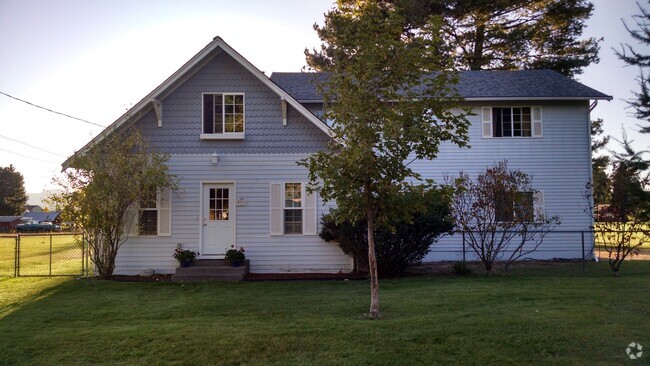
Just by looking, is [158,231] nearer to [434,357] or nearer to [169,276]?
[169,276]

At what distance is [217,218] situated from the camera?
13648 mm

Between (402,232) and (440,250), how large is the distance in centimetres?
545

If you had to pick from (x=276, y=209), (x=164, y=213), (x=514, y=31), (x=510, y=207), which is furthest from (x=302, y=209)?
(x=514, y=31)

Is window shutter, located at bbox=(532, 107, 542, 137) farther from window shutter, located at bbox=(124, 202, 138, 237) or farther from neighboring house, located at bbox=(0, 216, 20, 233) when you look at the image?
neighboring house, located at bbox=(0, 216, 20, 233)

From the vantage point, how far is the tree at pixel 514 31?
85.4 ft

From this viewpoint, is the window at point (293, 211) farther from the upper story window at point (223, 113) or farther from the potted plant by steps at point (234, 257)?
the upper story window at point (223, 113)

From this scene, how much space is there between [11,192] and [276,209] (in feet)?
205

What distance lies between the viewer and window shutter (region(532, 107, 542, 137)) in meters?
17.6

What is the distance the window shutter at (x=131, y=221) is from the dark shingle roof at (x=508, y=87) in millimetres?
6932

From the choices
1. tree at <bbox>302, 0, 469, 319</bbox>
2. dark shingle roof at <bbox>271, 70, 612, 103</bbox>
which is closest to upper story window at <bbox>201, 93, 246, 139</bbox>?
dark shingle roof at <bbox>271, 70, 612, 103</bbox>

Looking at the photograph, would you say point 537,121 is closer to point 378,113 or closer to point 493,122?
point 493,122

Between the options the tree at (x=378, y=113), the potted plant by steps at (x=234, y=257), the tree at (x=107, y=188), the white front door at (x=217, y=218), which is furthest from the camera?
the white front door at (x=217, y=218)

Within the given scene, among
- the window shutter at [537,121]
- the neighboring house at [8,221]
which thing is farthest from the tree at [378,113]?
the neighboring house at [8,221]

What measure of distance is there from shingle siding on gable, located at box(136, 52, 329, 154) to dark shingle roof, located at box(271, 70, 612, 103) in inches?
136
